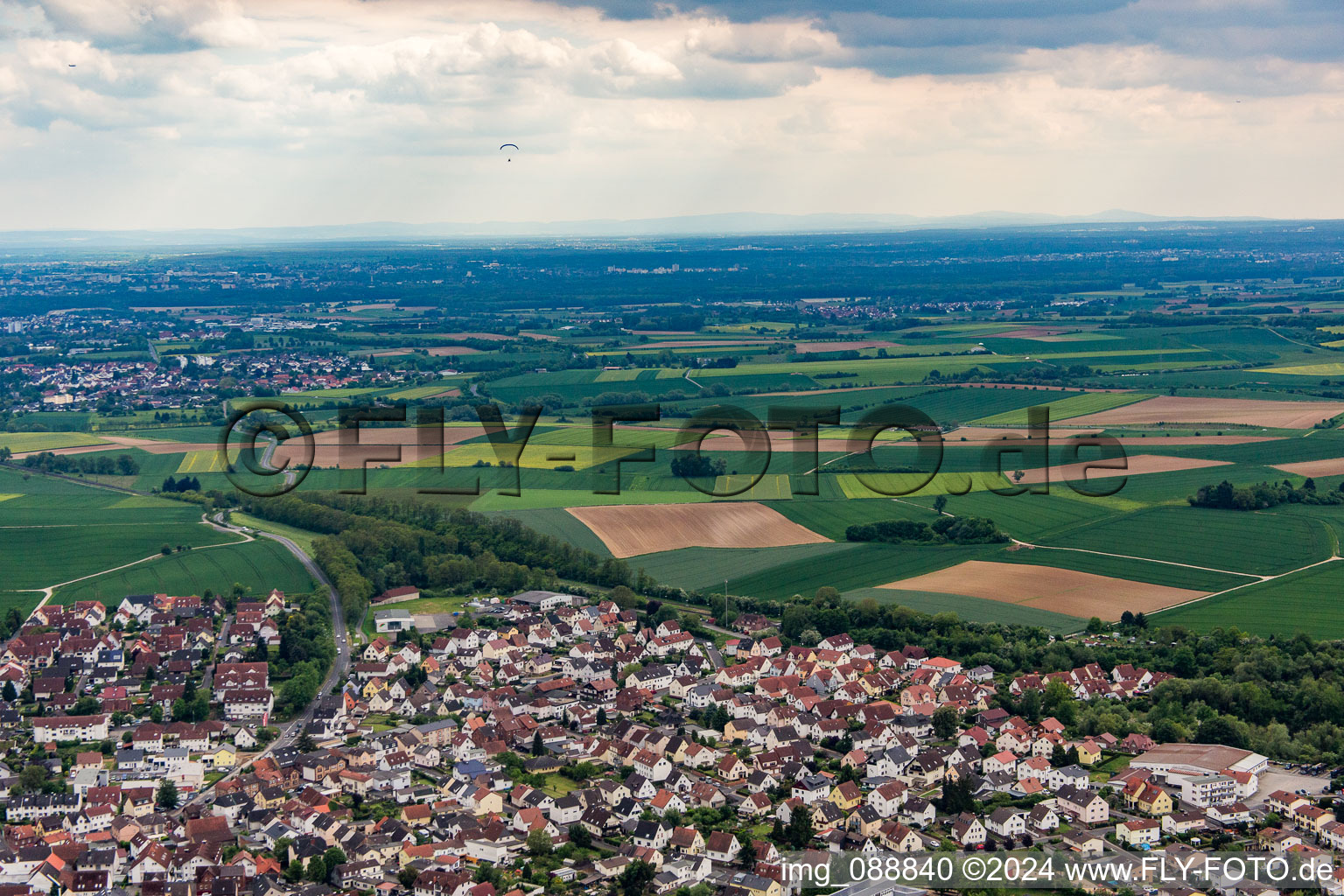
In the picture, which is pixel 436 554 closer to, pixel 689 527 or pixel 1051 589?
pixel 689 527

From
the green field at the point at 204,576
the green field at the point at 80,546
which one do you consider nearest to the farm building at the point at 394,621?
the green field at the point at 204,576

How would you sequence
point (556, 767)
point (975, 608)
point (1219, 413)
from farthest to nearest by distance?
point (1219, 413)
point (975, 608)
point (556, 767)

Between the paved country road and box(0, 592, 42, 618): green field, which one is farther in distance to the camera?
box(0, 592, 42, 618): green field

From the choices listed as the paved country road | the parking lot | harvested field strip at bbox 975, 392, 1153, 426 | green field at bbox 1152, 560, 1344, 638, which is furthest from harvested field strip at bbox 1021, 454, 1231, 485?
the paved country road

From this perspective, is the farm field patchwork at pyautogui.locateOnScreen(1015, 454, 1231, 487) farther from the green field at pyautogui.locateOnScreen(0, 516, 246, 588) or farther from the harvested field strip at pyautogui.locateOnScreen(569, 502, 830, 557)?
the green field at pyautogui.locateOnScreen(0, 516, 246, 588)

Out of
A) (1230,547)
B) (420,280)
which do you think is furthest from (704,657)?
(420,280)

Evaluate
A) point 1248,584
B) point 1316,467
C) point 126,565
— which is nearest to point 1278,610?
point 1248,584

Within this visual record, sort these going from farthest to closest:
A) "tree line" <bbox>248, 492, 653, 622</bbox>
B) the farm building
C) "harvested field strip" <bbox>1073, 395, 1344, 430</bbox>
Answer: "harvested field strip" <bbox>1073, 395, 1344, 430</bbox>, "tree line" <bbox>248, 492, 653, 622</bbox>, the farm building
